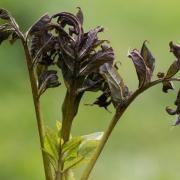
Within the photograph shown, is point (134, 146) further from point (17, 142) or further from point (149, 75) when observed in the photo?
point (149, 75)

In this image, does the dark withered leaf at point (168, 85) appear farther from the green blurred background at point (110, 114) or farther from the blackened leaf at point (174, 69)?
the green blurred background at point (110, 114)

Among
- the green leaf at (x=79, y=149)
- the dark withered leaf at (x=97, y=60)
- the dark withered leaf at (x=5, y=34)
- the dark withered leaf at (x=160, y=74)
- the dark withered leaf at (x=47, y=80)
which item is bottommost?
the green leaf at (x=79, y=149)

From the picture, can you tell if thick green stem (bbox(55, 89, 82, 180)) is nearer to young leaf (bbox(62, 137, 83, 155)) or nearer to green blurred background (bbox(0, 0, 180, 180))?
young leaf (bbox(62, 137, 83, 155))

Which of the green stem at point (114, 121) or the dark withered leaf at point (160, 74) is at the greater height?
the dark withered leaf at point (160, 74)

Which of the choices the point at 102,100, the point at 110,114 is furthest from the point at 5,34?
the point at 110,114

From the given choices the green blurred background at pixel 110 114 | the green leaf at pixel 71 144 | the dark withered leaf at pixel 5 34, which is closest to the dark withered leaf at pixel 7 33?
the dark withered leaf at pixel 5 34

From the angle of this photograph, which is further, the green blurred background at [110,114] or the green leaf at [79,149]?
the green blurred background at [110,114]

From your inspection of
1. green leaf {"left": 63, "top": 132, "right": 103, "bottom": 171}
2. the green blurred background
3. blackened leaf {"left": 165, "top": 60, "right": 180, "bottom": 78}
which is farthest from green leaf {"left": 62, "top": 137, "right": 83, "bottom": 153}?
the green blurred background
